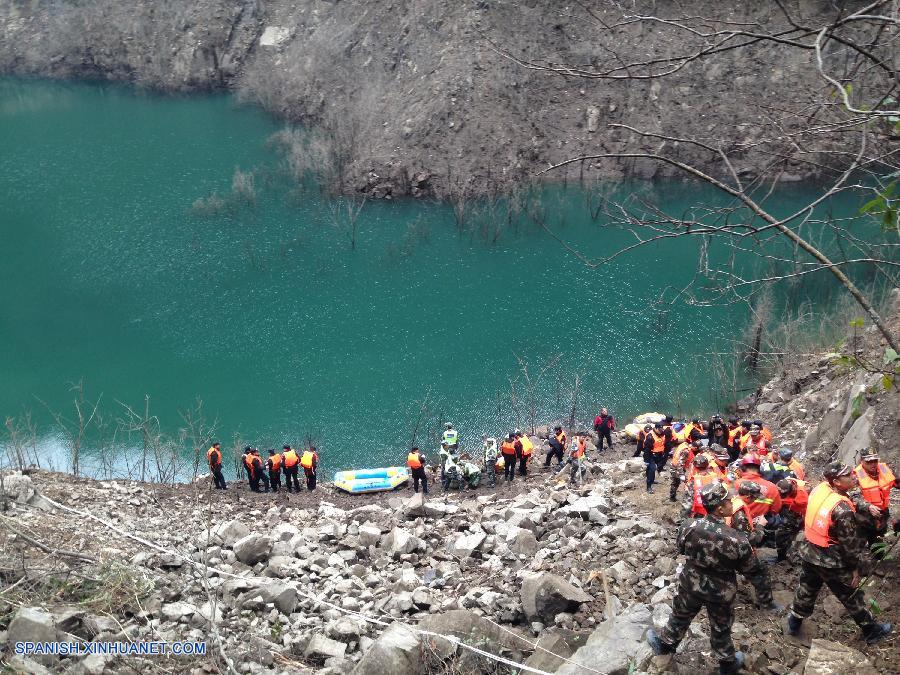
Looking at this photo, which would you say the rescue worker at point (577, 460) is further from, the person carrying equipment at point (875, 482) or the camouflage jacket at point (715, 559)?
the camouflage jacket at point (715, 559)

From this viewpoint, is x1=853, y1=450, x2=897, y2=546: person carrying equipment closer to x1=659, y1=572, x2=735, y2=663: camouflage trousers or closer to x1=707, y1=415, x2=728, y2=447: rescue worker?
x1=659, y1=572, x2=735, y2=663: camouflage trousers

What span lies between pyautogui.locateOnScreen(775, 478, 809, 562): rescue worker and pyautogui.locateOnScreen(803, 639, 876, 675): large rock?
1.43 meters

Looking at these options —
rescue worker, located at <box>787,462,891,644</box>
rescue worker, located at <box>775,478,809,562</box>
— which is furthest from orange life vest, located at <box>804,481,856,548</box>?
rescue worker, located at <box>775,478,809,562</box>

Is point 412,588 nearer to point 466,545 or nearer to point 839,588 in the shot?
point 466,545

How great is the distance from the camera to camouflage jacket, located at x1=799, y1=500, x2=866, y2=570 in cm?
532

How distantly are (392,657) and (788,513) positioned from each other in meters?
3.69

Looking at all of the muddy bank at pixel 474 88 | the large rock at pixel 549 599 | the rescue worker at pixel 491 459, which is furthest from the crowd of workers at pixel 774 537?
the muddy bank at pixel 474 88

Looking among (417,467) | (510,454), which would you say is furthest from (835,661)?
(417,467)

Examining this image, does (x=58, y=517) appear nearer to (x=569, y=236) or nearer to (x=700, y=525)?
(x=700, y=525)

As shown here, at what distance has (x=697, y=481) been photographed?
23.1 feet

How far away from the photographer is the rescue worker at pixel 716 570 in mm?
5195

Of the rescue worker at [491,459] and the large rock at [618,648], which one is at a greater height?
the large rock at [618,648]

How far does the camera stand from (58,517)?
908cm

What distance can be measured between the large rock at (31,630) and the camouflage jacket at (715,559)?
4.65 metres
